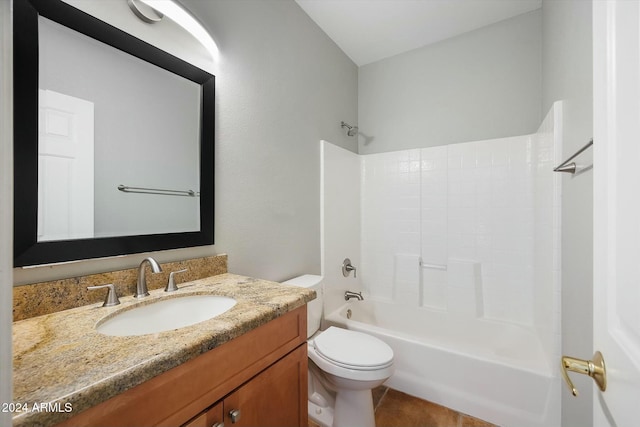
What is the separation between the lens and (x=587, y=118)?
1022 mm

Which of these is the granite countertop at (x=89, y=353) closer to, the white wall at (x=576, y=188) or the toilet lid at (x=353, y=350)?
the toilet lid at (x=353, y=350)

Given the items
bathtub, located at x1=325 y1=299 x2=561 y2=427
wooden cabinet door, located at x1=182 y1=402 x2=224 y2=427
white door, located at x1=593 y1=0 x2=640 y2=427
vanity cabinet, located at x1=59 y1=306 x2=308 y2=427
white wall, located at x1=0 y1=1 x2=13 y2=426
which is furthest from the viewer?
bathtub, located at x1=325 y1=299 x2=561 y2=427

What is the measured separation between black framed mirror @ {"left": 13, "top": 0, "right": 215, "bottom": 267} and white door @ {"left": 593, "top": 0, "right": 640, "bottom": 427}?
1302 millimetres

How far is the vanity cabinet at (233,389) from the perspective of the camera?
52 centimetres

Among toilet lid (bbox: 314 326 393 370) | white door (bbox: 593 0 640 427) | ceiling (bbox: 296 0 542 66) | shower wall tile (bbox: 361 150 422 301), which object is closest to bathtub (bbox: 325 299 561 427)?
toilet lid (bbox: 314 326 393 370)

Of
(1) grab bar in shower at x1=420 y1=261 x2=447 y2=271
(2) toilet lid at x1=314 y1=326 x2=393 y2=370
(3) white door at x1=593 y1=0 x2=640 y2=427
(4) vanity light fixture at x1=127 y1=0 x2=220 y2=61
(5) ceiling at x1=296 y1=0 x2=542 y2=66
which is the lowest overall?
(2) toilet lid at x1=314 y1=326 x2=393 y2=370

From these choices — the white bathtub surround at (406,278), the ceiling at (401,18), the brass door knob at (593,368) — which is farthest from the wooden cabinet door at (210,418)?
the ceiling at (401,18)

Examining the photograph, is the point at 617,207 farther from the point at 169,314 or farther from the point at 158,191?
the point at 158,191

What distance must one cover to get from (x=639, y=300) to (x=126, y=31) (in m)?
1.56

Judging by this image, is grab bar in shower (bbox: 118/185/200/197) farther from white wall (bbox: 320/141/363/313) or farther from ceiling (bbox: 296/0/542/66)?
ceiling (bbox: 296/0/542/66)

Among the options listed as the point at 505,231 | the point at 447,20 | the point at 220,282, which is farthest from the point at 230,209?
the point at 447,20

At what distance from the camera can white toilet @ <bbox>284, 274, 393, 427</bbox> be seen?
1.31 meters

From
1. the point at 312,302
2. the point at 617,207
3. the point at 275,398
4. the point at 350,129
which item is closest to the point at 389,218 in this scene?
the point at 350,129

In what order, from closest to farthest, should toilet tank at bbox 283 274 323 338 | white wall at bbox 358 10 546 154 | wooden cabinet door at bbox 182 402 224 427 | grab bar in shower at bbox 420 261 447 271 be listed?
1. wooden cabinet door at bbox 182 402 224 427
2. toilet tank at bbox 283 274 323 338
3. white wall at bbox 358 10 546 154
4. grab bar in shower at bbox 420 261 447 271
